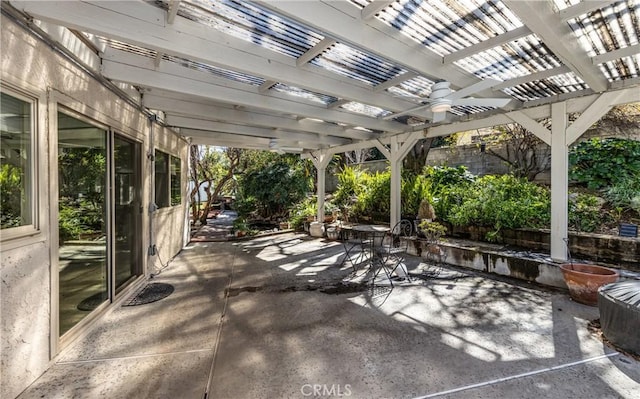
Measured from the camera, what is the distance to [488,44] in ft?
8.74

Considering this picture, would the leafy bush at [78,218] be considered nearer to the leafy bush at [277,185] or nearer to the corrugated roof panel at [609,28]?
the corrugated roof panel at [609,28]

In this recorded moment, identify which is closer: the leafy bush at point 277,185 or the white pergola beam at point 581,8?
the white pergola beam at point 581,8

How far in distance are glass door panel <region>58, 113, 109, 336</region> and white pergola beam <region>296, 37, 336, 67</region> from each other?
2175 millimetres

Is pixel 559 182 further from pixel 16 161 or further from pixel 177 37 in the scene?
pixel 16 161

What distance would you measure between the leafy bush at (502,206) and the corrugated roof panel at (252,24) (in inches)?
171

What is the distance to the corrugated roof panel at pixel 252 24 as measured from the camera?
2.23 meters

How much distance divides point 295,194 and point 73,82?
7.11 meters

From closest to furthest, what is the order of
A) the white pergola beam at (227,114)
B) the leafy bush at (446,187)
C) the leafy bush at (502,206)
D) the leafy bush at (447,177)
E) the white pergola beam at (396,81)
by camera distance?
the white pergola beam at (396,81) < the white pergola beam at (227,114) < the leafy bush at (502,206) < the leafy bush at (446,187) < the leafy bush at (447,177)

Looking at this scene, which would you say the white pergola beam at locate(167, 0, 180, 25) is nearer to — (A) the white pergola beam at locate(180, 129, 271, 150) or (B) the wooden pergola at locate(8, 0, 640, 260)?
(B) the wooden pergola at locate(8, 0, 640, 260)

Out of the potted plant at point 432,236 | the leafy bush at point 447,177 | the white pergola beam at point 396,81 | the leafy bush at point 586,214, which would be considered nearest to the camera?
the white pergola beam at point 396,81

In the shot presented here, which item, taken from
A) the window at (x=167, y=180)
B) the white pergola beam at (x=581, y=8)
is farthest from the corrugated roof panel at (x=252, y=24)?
the window at (x=167, y=180)

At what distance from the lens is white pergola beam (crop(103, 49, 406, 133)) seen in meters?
3.00

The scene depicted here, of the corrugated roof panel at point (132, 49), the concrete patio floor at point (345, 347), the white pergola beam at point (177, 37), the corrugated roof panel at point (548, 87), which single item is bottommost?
the concrete patio floor at point (345, 347)

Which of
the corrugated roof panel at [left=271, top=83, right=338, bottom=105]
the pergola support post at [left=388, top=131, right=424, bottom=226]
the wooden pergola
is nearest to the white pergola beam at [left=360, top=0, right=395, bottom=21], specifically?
the wooden pergola
